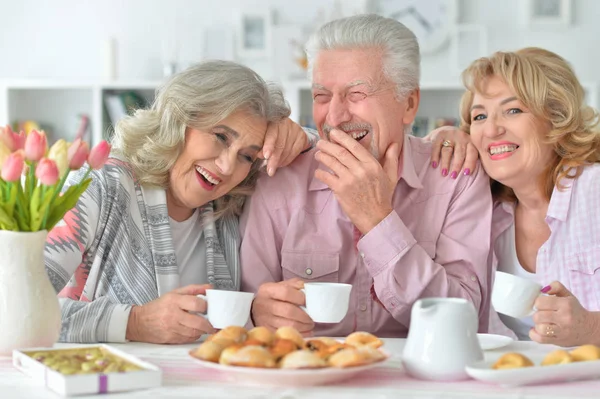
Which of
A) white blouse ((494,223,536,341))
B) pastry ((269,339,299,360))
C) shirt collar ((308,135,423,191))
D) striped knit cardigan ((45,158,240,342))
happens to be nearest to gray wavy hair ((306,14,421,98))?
shirt collar ((308,135,423,191))

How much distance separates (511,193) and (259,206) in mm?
687

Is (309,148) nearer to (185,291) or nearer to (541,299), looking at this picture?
(185,291)

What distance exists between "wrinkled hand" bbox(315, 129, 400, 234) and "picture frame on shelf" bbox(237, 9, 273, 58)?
2802 mm

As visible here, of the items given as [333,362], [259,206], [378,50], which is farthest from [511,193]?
[333,362]

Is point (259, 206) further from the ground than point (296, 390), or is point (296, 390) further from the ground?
point (259, 206)

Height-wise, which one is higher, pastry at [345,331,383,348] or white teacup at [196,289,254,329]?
white teacup at [196,289,254,329]

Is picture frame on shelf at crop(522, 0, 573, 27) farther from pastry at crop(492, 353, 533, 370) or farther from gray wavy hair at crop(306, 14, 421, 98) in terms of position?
pastry at crop(492, 353, 533, 370)

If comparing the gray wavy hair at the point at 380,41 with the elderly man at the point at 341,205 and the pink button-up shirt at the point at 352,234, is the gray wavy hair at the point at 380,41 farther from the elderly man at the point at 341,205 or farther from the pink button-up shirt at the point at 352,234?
the pink button-up shirt at the point at 352,234

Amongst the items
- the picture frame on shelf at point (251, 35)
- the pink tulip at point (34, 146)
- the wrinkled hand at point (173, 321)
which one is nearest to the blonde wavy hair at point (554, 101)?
the wrinkled hand at point (173, 321)

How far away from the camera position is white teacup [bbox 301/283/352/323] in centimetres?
149

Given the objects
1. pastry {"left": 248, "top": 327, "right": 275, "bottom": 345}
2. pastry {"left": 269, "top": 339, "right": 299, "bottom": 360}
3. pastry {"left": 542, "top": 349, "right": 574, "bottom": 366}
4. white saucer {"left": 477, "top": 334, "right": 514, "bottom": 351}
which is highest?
pastry {"left": 248, "top": 327, "right": 275, "bottom": 345}

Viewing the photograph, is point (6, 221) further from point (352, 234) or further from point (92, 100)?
point (92, 100)

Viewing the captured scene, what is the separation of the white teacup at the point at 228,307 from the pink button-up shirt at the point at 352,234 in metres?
0.59

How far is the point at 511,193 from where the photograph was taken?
2242mm
